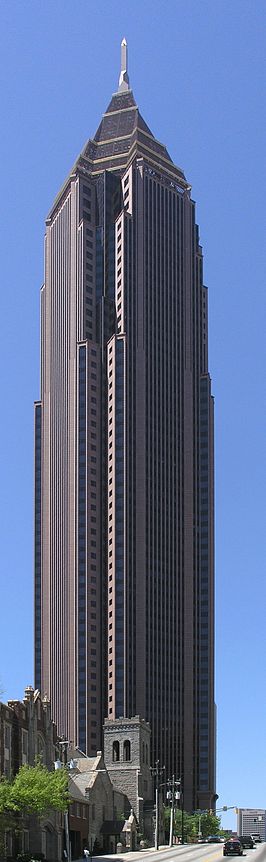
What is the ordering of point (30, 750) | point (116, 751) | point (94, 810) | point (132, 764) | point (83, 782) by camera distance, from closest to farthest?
point (30, 750) → point (94, 810) → point (83, 782) → point (132, 764) → point (116, 751)

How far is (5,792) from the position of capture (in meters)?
77.4

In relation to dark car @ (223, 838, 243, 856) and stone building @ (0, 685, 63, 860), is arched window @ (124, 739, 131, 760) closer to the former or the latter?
stone building @ (0, 685, 63, 860)

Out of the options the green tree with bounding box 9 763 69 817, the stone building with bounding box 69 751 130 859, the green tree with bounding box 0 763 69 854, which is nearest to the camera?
the green tree with bounding box 0 763 69 854

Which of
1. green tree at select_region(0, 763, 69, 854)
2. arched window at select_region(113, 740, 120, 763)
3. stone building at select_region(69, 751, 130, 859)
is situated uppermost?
green tree at select_region(0, 763, 69, 854)

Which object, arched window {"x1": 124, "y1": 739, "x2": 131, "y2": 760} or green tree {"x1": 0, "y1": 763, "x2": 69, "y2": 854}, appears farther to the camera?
arched window {"x1": 124, "y1": 739, "x2": 131, "y2": 760}

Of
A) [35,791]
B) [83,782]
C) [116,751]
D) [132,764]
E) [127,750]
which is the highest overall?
[35,791]

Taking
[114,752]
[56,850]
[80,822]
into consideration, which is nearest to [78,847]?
[80,822]

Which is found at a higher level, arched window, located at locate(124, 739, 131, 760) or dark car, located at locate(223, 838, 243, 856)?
arched window, located at locate(124, 739, 131, 760)

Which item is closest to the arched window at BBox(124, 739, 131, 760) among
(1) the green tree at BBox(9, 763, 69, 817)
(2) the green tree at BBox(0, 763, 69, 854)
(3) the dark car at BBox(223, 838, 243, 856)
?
(3) the dark car at BBox(223, 838, 243, 856)

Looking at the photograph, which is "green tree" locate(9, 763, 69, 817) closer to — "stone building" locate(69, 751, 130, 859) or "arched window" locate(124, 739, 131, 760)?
"stone building" locate(69, 751, 130, 859)

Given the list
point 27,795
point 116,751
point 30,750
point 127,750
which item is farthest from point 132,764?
point 27,795

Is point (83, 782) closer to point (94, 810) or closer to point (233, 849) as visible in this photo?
point (94, 810)

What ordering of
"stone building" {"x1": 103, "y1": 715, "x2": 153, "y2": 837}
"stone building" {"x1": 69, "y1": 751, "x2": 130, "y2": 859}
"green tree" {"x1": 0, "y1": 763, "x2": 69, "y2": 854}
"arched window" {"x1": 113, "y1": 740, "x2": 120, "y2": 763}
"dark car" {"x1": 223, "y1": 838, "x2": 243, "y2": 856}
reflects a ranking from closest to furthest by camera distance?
"green tree" {"x1": 0, "y1": 763, "x2": 69, "y2": 854} < "dark car" {"x1": 223, "y1": 838, "x2": 243, "y2": 856} < "stone building" {"x1": 69, "y1": 751, "x2": 130, "y2": 859} < "stone building" {"x1": 103, "y1": 715, "x2": 153, "y2": 837} < "arched window" {"x1": 113, "y1": 740, "x2": 120, "y2": 763}

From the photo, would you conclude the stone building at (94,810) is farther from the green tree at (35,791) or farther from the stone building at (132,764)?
the green tree at (35,791)
